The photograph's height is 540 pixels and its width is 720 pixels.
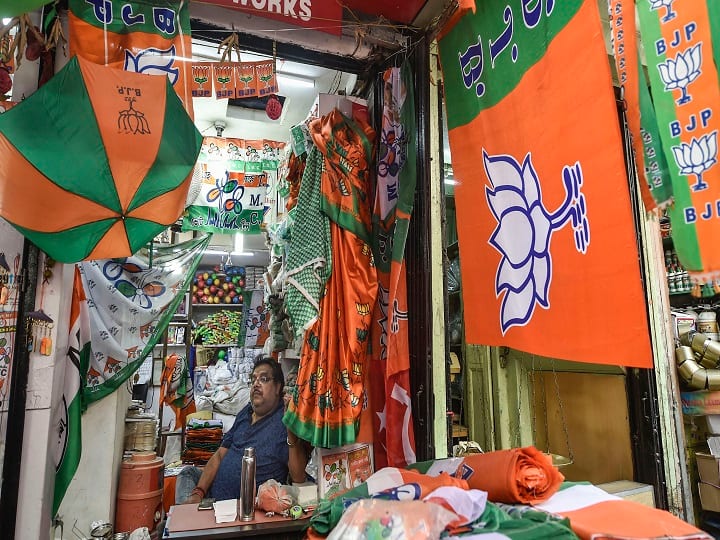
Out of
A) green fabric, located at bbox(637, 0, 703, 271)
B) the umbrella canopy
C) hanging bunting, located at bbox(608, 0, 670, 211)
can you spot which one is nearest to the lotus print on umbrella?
hanging bunting, located at bbox(608, 0, 670, 211)

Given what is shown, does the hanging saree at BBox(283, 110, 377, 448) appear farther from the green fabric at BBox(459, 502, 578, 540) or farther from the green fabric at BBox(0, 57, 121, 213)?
the green fabric at BBox(459, 502, 578, 540)

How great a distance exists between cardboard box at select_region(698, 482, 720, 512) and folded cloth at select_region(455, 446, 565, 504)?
12.7 ft

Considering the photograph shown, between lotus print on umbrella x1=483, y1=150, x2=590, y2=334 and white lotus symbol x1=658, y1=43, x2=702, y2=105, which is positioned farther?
lotus print on umbrella x1=483, y1=150, x2=590, y2=334

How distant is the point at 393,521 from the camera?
1185 mm

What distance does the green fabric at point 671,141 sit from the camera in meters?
1.24

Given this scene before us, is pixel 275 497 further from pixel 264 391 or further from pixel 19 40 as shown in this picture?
pixel 19 40

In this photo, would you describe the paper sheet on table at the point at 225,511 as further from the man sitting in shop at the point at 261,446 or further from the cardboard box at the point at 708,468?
the cardboard box at the point at 708,468

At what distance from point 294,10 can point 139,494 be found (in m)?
4.07

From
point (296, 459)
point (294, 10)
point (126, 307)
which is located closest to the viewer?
point (294, 10)

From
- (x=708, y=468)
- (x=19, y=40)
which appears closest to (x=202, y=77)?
(x=19, y=40)

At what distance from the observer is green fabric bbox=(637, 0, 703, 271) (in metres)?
1.24

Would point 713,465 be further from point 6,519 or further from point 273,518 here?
point 6,519

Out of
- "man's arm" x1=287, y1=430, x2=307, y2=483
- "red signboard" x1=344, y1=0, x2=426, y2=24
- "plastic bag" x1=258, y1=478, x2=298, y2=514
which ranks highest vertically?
"red signboard" x1=344, y1=0, x2=426, y2=24

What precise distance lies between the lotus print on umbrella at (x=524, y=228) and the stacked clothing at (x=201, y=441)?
4638 mm
